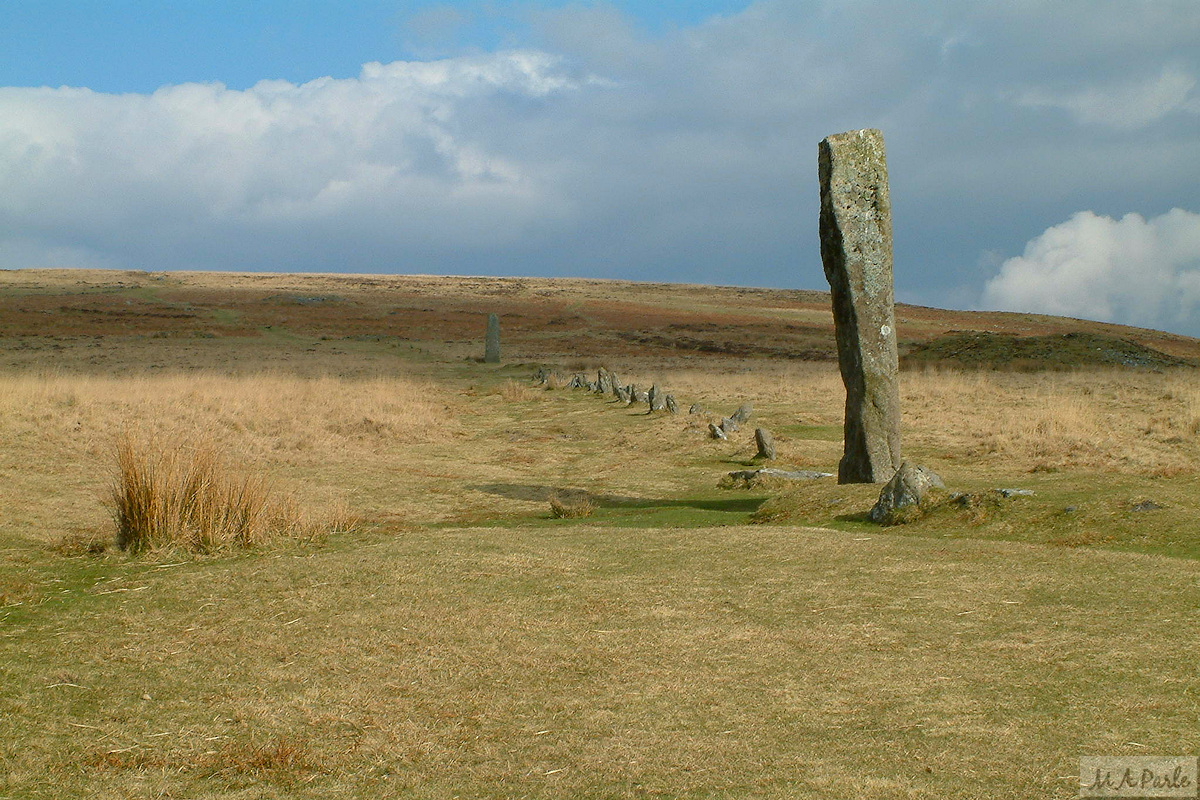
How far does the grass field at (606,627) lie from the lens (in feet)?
14.1

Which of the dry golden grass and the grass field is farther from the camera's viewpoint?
the dry golden grass

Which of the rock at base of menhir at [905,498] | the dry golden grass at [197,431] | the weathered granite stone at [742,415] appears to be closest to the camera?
the rock at base of menhir at [905,498]

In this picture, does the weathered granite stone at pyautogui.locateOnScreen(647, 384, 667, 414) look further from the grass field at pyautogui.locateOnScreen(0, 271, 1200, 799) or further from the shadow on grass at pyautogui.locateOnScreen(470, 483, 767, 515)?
the shadow on grass at pyautogui.locateOnScreen(470, 483, 767, 515)

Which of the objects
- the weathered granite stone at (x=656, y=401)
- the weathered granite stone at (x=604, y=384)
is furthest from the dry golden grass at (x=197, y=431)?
the weathered granite stone at (x=656, y=401)

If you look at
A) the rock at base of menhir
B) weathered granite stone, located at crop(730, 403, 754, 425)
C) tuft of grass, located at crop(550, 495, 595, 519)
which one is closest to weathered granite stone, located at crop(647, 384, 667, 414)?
weathered granite stone, located at crop(730, 403, 754, 425)

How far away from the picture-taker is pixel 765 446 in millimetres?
15406

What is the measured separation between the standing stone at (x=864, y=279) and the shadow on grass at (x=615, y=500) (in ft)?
5.01

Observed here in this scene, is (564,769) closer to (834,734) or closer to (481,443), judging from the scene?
(834,734)

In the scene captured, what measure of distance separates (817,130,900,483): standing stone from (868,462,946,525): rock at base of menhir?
2063 millimetres

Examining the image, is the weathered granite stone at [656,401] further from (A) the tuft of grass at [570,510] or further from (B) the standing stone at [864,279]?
(A) the tuft of grass at [570,510]

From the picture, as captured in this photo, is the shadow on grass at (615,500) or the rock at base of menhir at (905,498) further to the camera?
the shadow on grass at (615,500)

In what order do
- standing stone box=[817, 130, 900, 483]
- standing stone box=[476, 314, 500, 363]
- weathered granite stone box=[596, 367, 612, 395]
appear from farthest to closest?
standing stone box=[476, 314, 500, 363] → weathered granite stone box=[596, 367, 612, 395] → standing stone box=[817, 130, 900, 483]

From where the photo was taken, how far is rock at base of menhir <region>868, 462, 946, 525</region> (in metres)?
9.83

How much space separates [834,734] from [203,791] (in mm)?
2636
